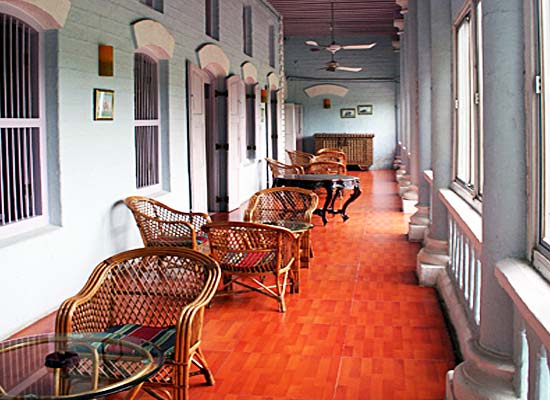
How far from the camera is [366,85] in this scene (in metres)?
20.4

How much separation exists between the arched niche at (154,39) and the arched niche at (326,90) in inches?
518

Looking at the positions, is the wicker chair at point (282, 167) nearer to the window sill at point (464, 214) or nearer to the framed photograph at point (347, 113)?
the window sill at point (464, 214)

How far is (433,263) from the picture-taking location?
5.99 meters

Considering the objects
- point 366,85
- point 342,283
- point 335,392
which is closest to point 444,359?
point 335,392

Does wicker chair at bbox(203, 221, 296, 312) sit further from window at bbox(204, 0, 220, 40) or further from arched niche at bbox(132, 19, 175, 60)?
window at bbox(204, 0, 220, 40)

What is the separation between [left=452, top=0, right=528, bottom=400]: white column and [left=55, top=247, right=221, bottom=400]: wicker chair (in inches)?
46.9

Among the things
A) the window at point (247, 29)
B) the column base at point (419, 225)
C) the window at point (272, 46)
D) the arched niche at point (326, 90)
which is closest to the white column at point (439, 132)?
the column base at point (419, 225)

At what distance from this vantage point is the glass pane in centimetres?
554

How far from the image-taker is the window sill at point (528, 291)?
212cm

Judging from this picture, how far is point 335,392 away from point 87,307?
52.8 inches

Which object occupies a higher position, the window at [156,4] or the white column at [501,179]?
the window at [156,4]

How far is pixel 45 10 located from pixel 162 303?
2.51 m

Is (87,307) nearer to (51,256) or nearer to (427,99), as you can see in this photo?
(51,256)

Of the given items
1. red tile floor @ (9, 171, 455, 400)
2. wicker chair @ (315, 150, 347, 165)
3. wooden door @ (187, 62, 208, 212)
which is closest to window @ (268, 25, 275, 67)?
wicker chair @ (315, 150, 347, 165)
